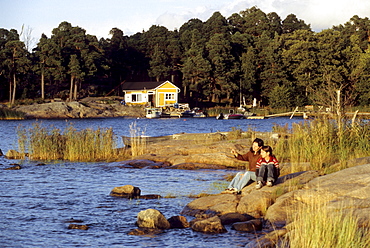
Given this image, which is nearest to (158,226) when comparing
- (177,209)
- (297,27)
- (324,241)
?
(177,209)

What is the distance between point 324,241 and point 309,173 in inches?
260

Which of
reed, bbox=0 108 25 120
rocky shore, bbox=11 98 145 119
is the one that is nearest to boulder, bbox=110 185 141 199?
reed, bbox=0 108 25 120

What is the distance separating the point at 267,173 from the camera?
41.7 ft

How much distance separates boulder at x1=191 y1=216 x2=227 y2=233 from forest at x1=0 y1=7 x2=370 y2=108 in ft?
195

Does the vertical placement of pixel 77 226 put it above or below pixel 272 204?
below

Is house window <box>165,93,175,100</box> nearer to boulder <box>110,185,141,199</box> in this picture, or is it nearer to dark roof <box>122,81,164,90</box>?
dark roof <box>122,81,164,90</box>

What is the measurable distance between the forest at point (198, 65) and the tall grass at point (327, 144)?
5069 cm

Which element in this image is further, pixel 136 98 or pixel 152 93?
pixel 136 98

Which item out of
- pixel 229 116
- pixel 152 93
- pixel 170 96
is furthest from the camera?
pixel 170 96

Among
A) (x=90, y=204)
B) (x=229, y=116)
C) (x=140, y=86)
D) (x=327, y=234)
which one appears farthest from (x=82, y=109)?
(x=327, y=234)

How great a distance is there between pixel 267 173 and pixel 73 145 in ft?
39.4

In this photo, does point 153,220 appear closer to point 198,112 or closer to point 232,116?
point 232,116

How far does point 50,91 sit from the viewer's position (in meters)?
78.6

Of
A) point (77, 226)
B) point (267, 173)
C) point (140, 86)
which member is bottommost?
point (77, 226)
